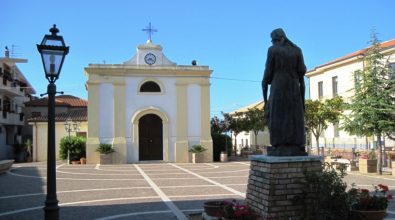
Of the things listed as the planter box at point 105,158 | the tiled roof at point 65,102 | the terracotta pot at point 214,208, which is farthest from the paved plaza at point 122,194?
the tiled roof at point 65,102

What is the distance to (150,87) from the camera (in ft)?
95.1

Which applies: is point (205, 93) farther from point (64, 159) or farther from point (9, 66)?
point (9, 66)

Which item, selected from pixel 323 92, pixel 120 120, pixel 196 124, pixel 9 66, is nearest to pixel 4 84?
pixel 9 66

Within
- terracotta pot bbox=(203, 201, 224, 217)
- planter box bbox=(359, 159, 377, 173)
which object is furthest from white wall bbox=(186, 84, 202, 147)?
terracotta pot bbox=(203, 201, 224, 217)

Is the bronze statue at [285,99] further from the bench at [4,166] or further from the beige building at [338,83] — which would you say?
the beige building at [338,83]

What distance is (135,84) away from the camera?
28625mm

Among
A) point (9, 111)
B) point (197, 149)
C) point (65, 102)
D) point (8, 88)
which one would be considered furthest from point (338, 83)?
point (9, 111)

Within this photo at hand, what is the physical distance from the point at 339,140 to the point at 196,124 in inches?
447

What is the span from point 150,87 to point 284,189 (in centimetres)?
2301

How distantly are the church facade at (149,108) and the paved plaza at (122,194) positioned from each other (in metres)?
8.21

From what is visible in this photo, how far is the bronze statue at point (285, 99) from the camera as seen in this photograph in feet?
22.9

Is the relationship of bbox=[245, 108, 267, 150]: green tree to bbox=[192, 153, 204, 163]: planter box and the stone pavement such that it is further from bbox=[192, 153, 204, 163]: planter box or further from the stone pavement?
the stone pavement

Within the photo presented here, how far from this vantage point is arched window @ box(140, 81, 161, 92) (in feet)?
94.8

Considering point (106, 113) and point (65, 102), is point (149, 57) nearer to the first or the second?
point (106, 113)
